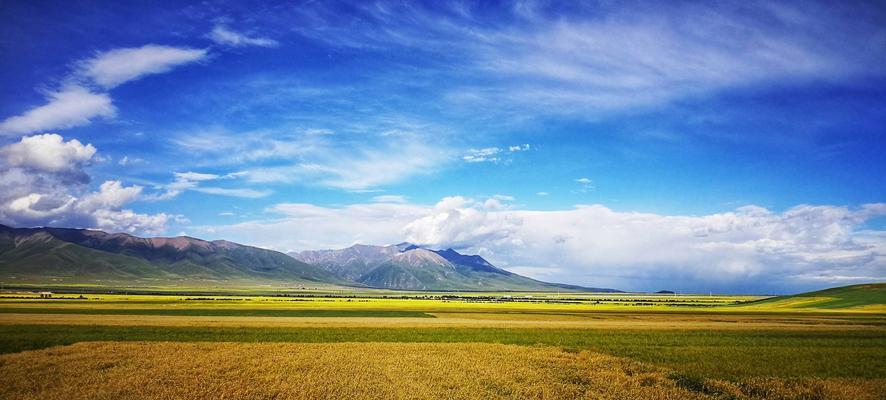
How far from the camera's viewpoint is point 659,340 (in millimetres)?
43344

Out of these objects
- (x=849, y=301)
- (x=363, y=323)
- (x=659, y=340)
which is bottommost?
(x=363, y=323)

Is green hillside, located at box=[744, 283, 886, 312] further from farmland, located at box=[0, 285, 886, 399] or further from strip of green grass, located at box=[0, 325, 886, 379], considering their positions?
farmland, located at box=[0, 285, 886, 399]

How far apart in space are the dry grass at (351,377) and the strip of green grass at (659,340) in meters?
3.68

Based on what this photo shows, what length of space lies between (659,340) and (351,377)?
29.5 metres

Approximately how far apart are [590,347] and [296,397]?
24448 mm

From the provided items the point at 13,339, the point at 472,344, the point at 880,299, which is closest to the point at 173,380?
the point at 472,344

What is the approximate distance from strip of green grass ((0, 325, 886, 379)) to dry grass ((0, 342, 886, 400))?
145 inches

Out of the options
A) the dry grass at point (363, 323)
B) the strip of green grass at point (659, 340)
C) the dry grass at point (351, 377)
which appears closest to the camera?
the dry grass at point (351, 377)

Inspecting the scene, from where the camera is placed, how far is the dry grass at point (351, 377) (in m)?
20.7

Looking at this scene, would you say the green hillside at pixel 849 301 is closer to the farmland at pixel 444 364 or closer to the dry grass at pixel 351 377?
the farmland at pixel 444 364

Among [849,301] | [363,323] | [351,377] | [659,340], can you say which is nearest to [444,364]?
[351,377]

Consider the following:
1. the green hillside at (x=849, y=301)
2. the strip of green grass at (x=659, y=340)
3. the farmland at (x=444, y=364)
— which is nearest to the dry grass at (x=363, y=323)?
the strip of green grass at (x=659, y=340)

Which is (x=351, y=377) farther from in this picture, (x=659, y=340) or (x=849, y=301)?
(x=849, y=301)

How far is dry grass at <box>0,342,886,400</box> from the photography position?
20672 millimetres
